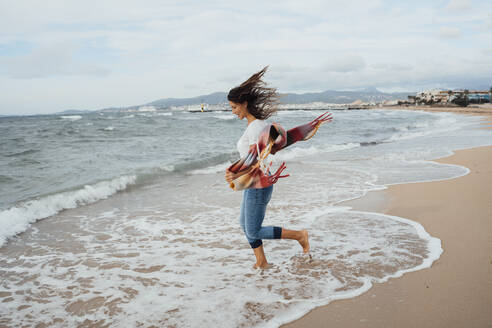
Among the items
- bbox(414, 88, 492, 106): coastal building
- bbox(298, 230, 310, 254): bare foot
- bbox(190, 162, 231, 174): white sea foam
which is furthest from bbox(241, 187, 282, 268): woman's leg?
bbox(414, 88, 492, 106): coastal building

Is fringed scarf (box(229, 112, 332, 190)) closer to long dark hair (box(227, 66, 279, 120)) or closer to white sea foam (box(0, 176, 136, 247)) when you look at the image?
long dark hair (box(227, 66, 279, 120))

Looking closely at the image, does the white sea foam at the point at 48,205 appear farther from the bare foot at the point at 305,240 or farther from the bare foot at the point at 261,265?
the bare foot at the point at 305,240

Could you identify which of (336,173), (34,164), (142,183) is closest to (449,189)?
(336,173)

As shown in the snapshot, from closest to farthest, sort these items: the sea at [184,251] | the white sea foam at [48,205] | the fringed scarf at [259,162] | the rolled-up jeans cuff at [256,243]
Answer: the sea at [184,251]
the fringed scarf at [259,162]
the rolled-up jeans cuff at [256,243]
the white sea foam at [48,205]

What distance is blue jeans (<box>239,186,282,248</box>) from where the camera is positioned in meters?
3.41

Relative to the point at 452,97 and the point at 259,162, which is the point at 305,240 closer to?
the point at 259,162

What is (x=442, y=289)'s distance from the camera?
308 centimetres

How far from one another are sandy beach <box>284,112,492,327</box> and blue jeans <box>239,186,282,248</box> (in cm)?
92

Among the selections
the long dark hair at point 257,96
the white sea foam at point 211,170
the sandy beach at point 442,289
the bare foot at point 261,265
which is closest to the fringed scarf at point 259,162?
the long dark hair at point 257,96

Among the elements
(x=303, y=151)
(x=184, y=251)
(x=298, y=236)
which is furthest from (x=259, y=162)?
(x=303, y=151)

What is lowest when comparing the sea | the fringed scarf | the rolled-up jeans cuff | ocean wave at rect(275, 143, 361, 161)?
the sea

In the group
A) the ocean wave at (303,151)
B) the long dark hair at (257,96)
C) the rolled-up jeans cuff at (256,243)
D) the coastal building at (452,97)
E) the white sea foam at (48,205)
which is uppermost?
the coastal building at (452,97)

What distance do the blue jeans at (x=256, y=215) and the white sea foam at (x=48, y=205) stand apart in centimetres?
369

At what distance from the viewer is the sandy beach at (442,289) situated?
2.69 meters
